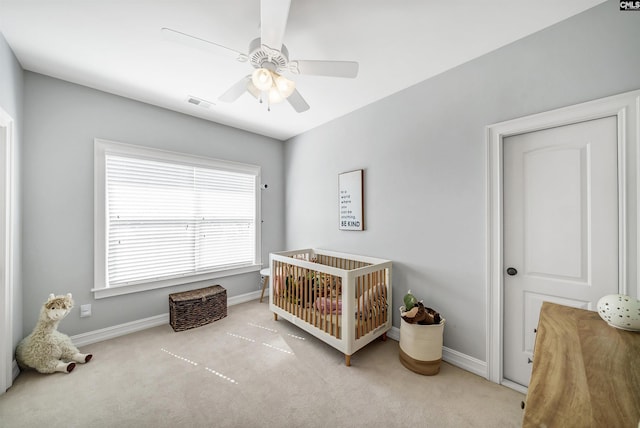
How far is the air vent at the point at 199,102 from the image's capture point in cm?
263

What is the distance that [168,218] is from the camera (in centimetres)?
289

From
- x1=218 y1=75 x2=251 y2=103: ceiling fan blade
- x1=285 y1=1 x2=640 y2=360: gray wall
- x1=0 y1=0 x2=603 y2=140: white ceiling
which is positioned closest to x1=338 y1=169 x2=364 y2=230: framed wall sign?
x1=285 y1=1 x2=640 y2=360: gray wall

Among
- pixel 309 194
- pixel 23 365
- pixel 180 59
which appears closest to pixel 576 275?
pixel 309 194

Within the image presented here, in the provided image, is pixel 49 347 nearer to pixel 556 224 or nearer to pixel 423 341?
pixel 423 341

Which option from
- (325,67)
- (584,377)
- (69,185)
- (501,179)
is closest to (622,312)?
(584,377)

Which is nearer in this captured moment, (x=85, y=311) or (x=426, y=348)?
(x=426, y=348)

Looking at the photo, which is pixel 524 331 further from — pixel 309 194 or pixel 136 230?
pixel 136 230

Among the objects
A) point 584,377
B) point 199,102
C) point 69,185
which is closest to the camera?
point 584,377

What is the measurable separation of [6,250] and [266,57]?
2.28 meters

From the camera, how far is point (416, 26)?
63.9 inches

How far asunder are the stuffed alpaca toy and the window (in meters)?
0.45

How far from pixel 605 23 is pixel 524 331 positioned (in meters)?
2.02

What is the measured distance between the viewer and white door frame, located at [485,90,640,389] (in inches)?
53.9

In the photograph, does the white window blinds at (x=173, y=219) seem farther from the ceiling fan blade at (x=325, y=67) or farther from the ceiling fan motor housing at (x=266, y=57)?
the ceiling fan blade at (x=325, y=67)
